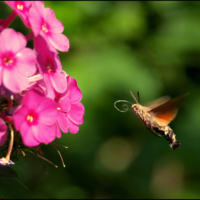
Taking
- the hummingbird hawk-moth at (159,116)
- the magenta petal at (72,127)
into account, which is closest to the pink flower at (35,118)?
the magenta petal at (72,127)

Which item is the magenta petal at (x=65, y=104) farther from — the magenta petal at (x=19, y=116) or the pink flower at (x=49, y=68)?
the magenta petal at (x=19, y=116)

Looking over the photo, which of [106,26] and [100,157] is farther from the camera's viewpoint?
[100,157]

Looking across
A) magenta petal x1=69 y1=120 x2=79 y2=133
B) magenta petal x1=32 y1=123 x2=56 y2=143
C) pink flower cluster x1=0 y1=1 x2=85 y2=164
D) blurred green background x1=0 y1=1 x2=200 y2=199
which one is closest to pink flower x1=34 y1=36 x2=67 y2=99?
pink flower cluster x1=0 y1=1 x2=85 y2=164

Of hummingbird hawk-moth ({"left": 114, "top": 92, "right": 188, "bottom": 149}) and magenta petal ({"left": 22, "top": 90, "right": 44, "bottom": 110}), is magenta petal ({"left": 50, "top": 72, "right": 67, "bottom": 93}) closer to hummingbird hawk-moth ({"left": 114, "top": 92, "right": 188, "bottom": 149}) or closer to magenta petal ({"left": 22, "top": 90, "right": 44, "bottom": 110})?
magenta petal ({"left": 22, "top": 90, "right": 44, "bottom": 110})

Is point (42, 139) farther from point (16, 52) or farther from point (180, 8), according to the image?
point (180, 8)

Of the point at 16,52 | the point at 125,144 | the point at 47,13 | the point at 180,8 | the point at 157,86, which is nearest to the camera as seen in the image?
the point at 16,52

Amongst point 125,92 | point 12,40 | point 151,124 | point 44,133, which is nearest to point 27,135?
point 44,133

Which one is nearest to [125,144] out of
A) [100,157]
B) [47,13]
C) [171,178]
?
[100,157]

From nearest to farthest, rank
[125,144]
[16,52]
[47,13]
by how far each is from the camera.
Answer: [16,52], [47,13], [125,144]
